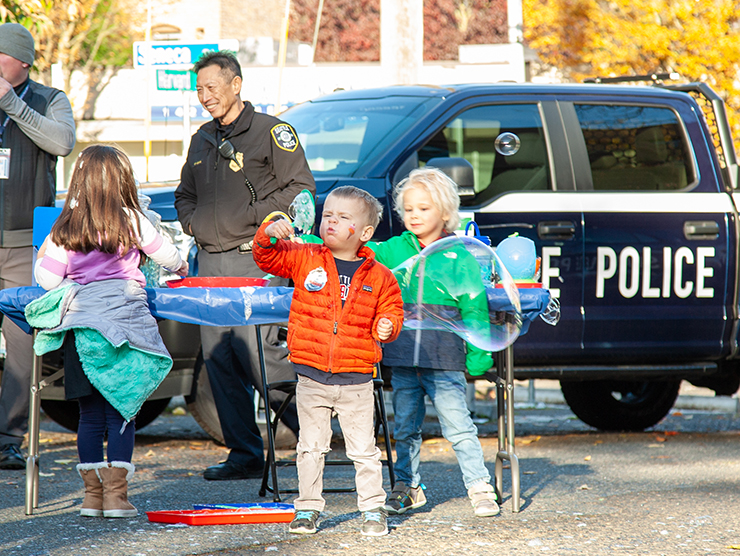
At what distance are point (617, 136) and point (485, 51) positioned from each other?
14827 mm

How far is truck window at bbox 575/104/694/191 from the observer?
21.0 feet

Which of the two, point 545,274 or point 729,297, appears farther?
point 729,297

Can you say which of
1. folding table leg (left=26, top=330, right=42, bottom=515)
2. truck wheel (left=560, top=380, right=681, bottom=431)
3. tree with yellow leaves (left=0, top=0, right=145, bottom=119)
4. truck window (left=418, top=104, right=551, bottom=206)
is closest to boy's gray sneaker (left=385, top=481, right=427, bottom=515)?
folding table leg (left=26, top=330, right=42, bottom=515)

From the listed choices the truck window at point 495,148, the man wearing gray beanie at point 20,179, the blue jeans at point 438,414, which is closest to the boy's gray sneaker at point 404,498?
the blue jeans at point 438,414

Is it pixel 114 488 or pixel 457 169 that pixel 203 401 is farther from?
pixel 457 169

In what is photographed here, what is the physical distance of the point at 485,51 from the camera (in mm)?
20828

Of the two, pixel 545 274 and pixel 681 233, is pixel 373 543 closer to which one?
pixel 545 274

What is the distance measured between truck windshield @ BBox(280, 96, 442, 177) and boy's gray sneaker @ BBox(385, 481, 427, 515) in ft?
6.93

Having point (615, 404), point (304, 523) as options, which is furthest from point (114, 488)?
point (615, 404)

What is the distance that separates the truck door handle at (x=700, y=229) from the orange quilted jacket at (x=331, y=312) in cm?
304

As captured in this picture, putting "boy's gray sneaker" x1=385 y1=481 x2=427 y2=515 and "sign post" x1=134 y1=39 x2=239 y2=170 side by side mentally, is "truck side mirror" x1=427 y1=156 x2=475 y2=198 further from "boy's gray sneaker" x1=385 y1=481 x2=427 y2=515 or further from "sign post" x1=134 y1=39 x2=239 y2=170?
"sign post" x1=134 y1=39 x2=239 y2=170

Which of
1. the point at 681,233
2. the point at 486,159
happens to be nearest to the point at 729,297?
the point at 681,233

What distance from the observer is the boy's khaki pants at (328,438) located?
3.89 metres

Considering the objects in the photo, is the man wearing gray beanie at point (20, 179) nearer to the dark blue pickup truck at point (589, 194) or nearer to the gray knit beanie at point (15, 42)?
the gray knit beanie at point (15, 42)
